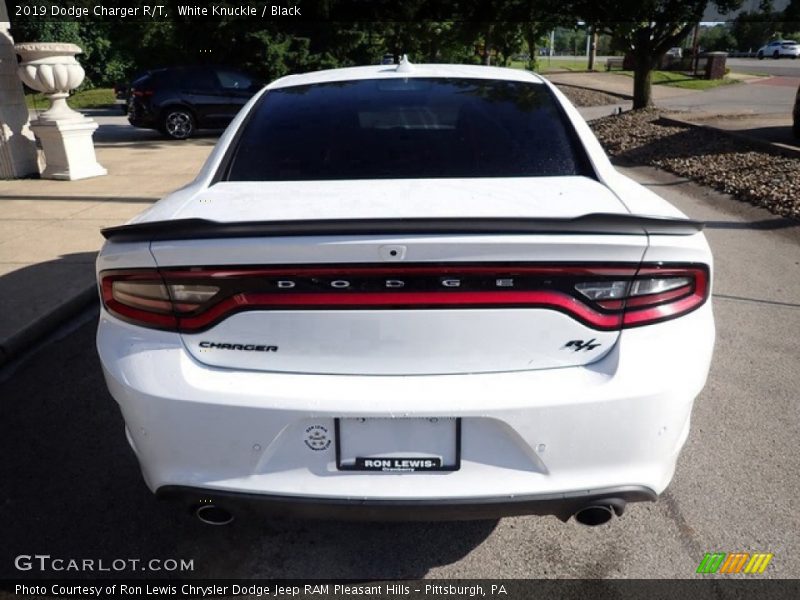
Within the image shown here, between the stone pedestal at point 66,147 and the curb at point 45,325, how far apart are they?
5869 millimetres

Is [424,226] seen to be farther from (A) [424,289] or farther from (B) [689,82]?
(B) [689,82]

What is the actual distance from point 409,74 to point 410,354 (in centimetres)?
202

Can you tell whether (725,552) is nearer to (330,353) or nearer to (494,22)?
(330,353)

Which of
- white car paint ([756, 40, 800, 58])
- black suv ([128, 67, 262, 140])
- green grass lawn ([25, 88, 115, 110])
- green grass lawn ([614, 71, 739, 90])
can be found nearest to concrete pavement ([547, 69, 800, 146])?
green grass lawn ([614, 71, 739, 90])

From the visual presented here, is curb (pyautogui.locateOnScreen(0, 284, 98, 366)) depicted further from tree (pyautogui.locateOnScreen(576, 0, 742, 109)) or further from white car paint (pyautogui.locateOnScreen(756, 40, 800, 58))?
white car paint (pyautogui.locateOnScreen(756, 40, 800, 58))

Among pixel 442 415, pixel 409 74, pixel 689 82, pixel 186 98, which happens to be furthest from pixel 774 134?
pixel 689 82

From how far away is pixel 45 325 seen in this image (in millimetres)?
4598

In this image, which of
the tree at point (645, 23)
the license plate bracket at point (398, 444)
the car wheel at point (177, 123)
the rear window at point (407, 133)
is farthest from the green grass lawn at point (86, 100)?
the license plate bracket at point (398, 444)

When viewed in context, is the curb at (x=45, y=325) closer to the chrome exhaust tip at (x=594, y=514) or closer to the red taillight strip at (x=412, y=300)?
the red taillight strip at (x=412, y=300)

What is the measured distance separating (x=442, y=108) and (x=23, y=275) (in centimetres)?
410

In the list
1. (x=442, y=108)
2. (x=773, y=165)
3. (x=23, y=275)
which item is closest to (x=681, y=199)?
(x=773, y=165)

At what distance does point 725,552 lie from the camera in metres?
2.48

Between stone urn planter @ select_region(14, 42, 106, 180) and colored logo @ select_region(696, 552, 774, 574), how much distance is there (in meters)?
10.2

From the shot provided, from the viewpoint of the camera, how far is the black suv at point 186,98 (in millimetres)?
15680
